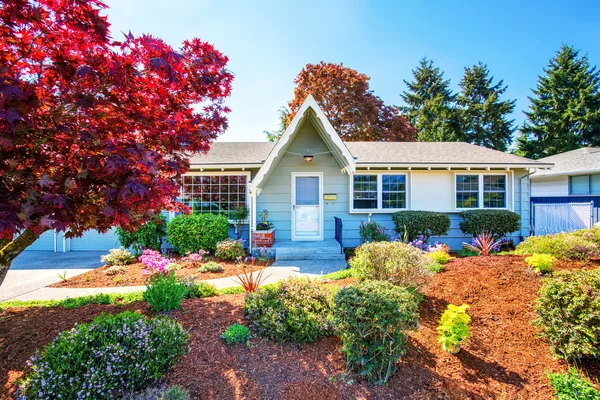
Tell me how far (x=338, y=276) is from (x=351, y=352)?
2.97 metres

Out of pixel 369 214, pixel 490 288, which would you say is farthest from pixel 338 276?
pixel 369 214

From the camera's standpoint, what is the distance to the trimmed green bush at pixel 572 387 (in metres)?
2.21

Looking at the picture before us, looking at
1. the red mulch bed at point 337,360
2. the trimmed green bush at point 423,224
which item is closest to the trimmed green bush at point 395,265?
the red mulch bed at point 337,360

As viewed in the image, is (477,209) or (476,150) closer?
(477,209)

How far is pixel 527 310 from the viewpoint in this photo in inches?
135

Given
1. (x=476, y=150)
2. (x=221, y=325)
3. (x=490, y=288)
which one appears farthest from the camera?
(x=476, y=150)

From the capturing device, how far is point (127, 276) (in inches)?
243

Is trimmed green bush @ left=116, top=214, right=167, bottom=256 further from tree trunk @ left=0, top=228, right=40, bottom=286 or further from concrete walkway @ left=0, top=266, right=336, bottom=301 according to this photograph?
tree trunk @ left=0, top=228, right=40, bottom=286

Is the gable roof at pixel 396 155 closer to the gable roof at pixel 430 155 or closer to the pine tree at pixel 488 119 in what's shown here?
the gable roof at pixel 430 155

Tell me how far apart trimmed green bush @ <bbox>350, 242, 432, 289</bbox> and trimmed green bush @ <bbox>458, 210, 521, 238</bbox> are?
611cm

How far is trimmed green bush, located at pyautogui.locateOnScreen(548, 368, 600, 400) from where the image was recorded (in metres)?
2.21

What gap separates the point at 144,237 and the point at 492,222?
10920mm

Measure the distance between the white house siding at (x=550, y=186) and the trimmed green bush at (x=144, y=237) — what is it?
2073 centimetres

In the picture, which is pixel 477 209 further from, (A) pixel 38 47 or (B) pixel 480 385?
(A) pixel 38 47
